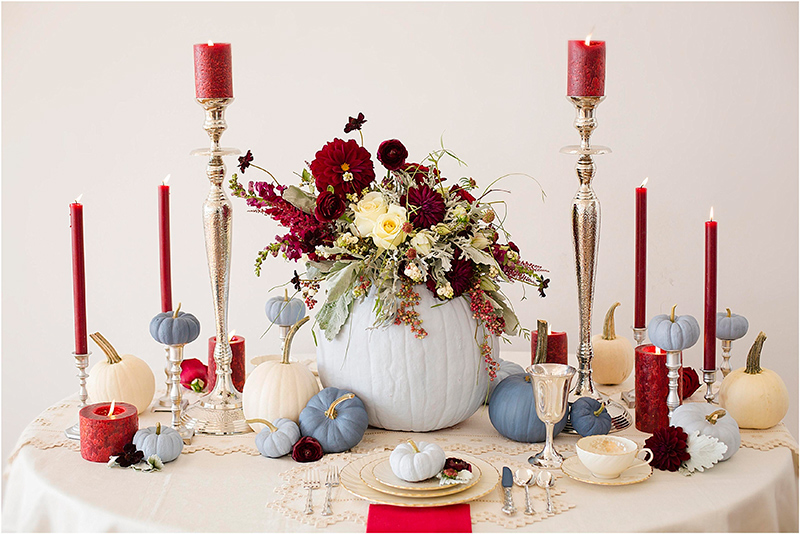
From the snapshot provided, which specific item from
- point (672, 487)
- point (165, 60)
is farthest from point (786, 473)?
point (165, 60)

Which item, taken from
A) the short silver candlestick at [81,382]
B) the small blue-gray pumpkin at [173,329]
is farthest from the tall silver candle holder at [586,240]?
the short silver candlestick at [81,382]

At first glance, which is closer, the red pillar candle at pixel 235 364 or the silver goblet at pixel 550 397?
the silver goblet at pixel 550 397

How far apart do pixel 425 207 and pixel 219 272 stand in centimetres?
52

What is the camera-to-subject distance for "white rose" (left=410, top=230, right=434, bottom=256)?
1.61m

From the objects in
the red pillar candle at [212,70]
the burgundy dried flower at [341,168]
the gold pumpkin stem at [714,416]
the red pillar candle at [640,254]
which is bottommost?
the gold pumpkin stem at [714,416]

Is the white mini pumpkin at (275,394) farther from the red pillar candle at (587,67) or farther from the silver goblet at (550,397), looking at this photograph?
the red pillar candle at (587,67)

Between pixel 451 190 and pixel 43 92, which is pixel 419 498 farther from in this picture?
pixel 43 92

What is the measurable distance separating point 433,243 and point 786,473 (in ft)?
2.70

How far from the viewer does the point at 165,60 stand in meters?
3.24

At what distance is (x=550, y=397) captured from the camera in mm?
1481

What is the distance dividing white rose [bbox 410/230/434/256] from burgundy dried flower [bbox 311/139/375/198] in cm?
16

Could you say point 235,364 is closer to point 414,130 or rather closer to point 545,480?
point 545,480

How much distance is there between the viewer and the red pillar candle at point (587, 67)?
174 centimetres

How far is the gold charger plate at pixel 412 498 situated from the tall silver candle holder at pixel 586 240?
1.52ft
